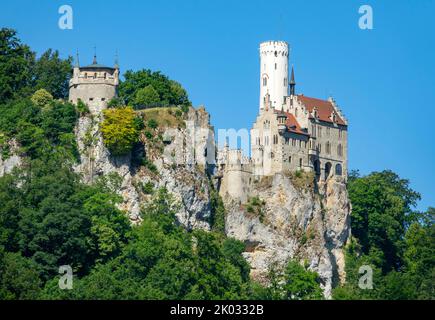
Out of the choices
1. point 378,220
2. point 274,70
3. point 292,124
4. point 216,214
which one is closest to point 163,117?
point 216,214

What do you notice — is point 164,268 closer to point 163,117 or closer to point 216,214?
point 216,214

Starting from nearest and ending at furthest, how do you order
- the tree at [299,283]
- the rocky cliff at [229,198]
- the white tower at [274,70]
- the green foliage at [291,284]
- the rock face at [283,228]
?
the green foliage at [291,284] < the tree at [299,283] < the rocky cliff at [229,198] < the rock face at [283,228] < the white tower at [274,70]

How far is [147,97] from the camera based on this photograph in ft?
417

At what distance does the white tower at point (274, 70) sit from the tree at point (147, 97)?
10.5 meters

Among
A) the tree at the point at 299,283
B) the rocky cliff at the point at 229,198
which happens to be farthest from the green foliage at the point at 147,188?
the tree at the point at 299,283

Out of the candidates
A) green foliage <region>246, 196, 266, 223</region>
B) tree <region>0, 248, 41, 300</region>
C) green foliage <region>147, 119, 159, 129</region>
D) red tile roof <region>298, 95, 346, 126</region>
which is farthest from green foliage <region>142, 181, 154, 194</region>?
red tile roof <region>298, 95, 346, 126</region>

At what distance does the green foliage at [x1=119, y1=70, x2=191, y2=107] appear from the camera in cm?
12731

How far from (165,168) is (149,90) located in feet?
27.9

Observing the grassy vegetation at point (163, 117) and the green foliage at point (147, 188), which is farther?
the grassy vegetation at point (163, 117)

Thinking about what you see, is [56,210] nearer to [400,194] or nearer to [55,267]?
[55,267]

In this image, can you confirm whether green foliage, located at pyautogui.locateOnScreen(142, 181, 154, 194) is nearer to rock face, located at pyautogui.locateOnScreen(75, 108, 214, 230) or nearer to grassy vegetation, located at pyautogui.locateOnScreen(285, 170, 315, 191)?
rock face, located at pyautogui.locateOnScreen(75, 108, 214, 230)

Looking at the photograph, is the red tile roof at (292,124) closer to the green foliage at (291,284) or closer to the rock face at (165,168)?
the rock face at (165,168)

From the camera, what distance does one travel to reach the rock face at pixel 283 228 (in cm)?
12569

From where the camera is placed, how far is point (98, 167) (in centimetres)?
12038
